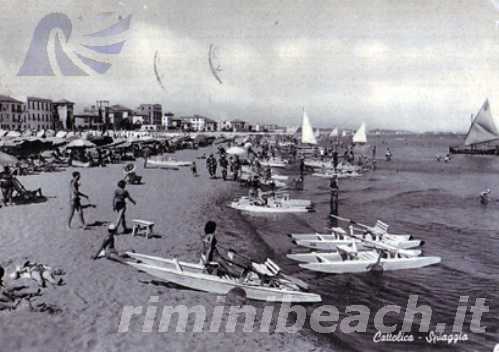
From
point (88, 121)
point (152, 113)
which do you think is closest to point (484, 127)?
point (88, 121)

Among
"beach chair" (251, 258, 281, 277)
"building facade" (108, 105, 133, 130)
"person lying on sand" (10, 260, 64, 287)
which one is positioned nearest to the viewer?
"person lying on sand" (10, 260, 64, 287)

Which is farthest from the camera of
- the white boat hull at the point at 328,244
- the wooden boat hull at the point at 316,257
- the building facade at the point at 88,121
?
the building facade at the point at 88,121

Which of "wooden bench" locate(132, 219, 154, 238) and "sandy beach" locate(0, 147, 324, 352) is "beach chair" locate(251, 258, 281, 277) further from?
"wooden bench" locate(132, 219, 154, 238)

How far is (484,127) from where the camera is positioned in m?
54.7

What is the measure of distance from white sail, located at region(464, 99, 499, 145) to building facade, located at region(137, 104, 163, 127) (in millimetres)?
79781

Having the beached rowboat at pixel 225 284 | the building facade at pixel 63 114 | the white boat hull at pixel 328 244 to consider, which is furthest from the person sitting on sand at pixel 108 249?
the building facade at pixel 63 114

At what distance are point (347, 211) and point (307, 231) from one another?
653 centimetres

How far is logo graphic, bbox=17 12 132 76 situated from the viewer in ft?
46.3

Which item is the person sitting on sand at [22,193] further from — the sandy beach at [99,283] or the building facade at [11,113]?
the building facade at [11,113]

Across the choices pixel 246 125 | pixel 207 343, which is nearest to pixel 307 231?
pixel 207 343

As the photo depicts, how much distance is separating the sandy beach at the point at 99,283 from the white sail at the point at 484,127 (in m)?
47.9

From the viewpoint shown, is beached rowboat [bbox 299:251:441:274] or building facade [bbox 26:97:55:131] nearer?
beached rowboat [bbox 299:251:441:274]

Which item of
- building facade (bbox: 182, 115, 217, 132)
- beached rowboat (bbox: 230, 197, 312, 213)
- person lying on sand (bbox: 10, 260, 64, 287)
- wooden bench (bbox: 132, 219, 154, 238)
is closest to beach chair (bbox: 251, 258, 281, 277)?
person lying on sand (bbox: 10, 260, 64, 287)

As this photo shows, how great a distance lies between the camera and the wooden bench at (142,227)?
41.4 ft
